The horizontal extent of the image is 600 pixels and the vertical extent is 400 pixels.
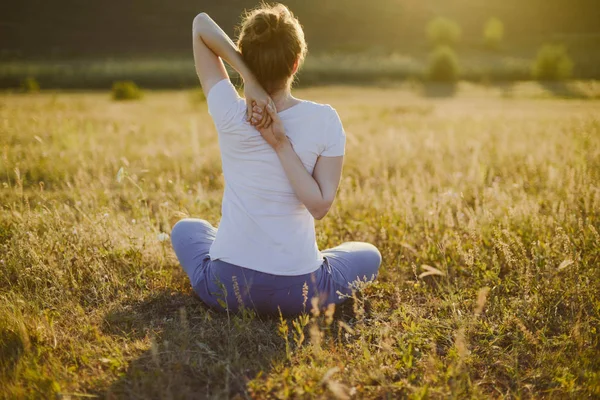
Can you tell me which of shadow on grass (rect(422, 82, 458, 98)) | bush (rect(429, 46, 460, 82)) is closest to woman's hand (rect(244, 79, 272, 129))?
shadow on grass (rect(422, 82, 458, 98))

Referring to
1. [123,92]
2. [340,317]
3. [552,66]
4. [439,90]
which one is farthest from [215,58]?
[552,66]

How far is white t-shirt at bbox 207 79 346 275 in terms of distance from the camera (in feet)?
8.19

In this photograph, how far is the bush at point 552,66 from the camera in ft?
138

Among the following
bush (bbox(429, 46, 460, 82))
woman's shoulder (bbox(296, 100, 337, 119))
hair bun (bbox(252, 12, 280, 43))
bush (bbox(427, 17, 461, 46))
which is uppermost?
bush (bbox(427, 17, 461, 46))

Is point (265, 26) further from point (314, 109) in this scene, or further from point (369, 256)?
point (369, 256)

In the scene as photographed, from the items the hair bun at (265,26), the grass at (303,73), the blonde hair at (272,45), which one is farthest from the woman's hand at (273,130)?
the grass at (303,73)

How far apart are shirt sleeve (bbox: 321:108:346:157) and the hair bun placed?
1.70ft

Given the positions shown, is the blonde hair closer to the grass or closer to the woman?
the woman

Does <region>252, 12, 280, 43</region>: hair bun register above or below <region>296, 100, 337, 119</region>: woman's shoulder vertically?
above

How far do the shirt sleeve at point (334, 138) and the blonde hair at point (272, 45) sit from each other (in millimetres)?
335

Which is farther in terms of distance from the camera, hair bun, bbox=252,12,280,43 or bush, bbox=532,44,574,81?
bush, bbox=532,44,574,81

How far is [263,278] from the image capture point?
269 centimetres

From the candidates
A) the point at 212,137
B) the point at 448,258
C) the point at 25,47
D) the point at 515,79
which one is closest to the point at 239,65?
the point at 448,258

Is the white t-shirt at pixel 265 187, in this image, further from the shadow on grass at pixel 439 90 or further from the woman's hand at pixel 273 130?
the shadow on grass at pixel 439 90
